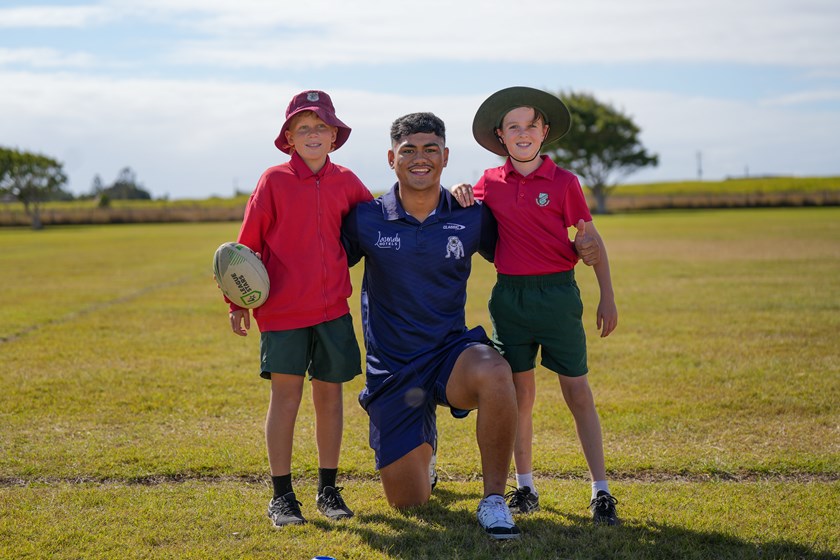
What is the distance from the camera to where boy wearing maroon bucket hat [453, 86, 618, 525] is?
→ 452 cm

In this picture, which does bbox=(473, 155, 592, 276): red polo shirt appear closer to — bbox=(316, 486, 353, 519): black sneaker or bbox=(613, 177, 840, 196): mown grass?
bbox=(316, 486, 353, 519): black sneaker

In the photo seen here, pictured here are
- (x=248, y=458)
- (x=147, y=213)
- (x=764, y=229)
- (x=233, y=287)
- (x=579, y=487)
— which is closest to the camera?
(x=233, y=287)

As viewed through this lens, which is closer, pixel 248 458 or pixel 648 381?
pixel 248 458

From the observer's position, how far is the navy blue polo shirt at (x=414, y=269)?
4.53 meters

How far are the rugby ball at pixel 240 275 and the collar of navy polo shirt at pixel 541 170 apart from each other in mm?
1456

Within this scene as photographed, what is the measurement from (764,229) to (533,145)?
101 ft

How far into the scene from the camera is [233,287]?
14.5 ft

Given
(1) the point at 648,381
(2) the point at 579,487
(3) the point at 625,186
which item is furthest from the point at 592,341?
(3) the point at 625,186

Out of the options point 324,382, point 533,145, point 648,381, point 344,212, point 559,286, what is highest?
point 533,145

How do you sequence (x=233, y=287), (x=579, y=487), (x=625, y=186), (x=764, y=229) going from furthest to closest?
(x=625, y=186) < (x=764, y=229) < (x=579, y=487) < (x=233, y=287)

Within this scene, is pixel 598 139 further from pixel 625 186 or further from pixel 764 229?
pixel 764 229

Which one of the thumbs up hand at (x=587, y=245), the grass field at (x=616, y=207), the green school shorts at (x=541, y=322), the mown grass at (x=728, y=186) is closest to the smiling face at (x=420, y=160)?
the green school shorts at (x=541, y=322)

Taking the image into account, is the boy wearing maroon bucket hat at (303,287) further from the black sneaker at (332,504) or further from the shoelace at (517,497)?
the shoelace at (517,497)

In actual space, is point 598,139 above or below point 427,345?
above
